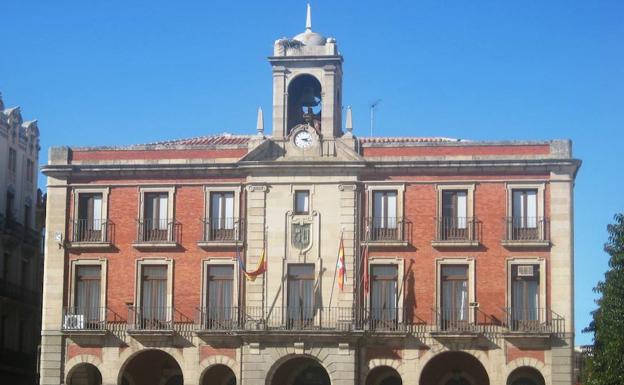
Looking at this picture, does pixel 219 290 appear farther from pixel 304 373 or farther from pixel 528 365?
pixel 528 365

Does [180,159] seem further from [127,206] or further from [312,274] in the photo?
[312,274]

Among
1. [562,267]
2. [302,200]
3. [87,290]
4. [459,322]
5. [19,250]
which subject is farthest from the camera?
[19,250]

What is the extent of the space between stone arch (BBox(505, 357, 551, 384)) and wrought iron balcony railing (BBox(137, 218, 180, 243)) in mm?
14031

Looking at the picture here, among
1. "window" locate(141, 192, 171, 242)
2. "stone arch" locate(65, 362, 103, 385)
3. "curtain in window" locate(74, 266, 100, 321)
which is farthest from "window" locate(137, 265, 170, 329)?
"stone arch" locate(65, 362, 103, 385)

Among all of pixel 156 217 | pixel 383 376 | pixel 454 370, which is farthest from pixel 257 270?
pixel 454 370

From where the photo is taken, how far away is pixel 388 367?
2176 inches

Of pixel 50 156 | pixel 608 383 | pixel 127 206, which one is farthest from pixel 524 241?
pixel 50 156

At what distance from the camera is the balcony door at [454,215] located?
55.4 m

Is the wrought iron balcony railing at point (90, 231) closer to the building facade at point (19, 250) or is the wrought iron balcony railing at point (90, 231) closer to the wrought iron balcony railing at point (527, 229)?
the building facade at point (19, 250)

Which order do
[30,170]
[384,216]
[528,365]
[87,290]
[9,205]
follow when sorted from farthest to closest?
[30,170]
[9,205]
[87,290]
[384,216]
[528,365]

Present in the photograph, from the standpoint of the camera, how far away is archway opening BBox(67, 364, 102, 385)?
2244 inches

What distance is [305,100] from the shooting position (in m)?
58.2

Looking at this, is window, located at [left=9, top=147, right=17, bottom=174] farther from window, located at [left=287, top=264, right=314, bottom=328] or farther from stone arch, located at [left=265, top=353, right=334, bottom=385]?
stone arch, located at [left=265, top=353, right=334, bottom=385]

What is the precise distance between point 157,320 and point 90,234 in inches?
181
